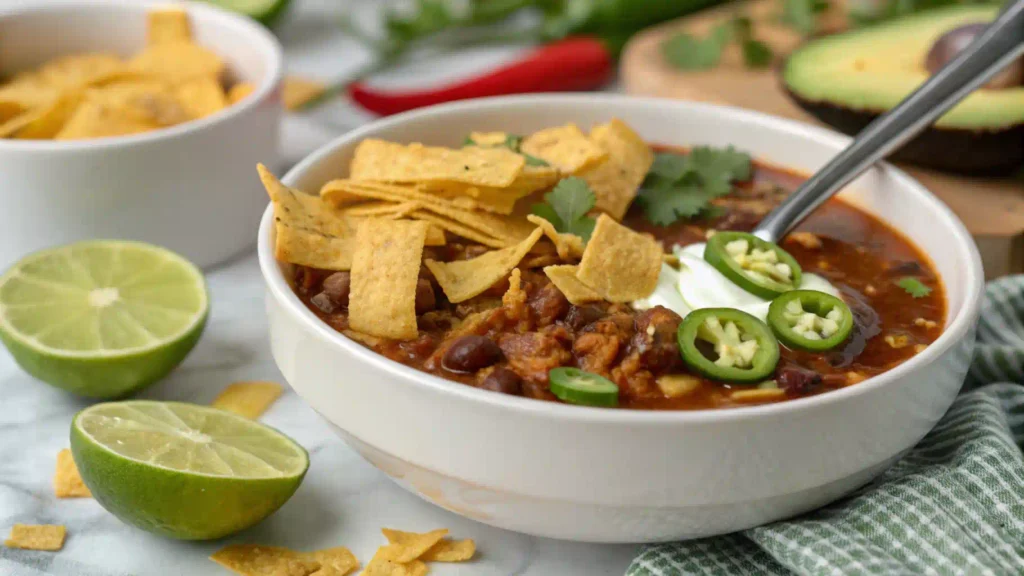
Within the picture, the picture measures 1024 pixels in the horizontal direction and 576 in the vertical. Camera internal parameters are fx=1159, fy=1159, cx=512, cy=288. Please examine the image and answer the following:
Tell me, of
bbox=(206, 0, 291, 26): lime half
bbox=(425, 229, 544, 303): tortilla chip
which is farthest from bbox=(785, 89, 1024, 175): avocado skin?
bbox=(206, 0, 291, 26): lime half

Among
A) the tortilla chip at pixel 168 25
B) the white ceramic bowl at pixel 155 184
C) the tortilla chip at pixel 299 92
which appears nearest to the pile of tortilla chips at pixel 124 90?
the tortilla chip at pixel 168 25

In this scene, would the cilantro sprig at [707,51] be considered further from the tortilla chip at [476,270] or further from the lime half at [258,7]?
the tortilla chip at [476,270]

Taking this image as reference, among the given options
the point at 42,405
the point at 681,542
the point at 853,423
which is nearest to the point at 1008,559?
the point at 853,423

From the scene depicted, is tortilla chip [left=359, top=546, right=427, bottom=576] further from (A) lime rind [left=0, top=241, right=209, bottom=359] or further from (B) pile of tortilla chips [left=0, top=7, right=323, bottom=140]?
(B) pile of tortilla chips [left=0, top=7, right=323, bottom=140]

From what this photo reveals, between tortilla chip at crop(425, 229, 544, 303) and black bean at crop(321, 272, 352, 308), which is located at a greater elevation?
tortilla chip at crop(425, 229, 544, 303)

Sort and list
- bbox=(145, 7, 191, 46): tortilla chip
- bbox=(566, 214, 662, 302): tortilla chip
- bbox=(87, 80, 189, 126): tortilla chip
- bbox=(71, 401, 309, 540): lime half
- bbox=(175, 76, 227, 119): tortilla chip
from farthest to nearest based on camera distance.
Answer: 1. bbox=(145, 7, 191, 46): tortilla chip
2. bbox=(175, 76, 227, 119): tortilla chip
3. bbox=(87, 80, 189, 126): tortilla chip
4. bbox=(566, 214, 662, 302): tortilla chip
5. bbox=(71, 401, 309, 540): lime half

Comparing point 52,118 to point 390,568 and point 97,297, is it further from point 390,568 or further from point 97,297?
point 390,568

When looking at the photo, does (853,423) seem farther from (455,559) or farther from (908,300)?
(455,559)
